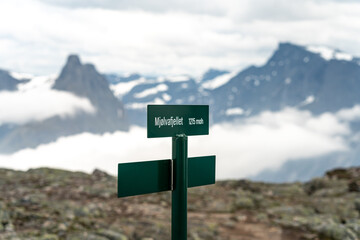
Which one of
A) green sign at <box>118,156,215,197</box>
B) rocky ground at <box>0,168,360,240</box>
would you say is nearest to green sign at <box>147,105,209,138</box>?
green sign at <box>118,156,215,197</box>

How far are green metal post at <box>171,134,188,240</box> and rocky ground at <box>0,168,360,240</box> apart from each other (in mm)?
7424

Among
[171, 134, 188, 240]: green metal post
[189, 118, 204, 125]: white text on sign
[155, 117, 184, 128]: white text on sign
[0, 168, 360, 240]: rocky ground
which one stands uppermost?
[189, 118, 204, 125]: white text on sign

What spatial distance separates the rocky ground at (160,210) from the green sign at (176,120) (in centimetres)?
805

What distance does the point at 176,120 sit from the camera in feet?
24.3

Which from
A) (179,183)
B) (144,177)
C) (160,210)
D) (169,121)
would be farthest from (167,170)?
(160,210)

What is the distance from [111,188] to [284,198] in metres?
11.0

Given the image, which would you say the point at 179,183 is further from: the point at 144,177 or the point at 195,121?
the point at 195,121

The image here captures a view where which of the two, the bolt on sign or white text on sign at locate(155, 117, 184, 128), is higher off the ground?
white text on sign at locate(155, 117, 184, 128)

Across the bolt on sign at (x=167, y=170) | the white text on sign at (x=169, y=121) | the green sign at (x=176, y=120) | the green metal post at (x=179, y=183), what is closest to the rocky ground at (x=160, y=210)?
the green metal post at (x=179, y=183)

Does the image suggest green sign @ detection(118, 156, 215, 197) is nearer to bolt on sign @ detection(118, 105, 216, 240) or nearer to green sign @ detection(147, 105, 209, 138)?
bolt on sign @ detection(118, 105, 216, 240)

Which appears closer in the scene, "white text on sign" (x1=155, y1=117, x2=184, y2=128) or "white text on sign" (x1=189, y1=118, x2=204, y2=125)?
"white text on sign" (x1=155, y1=117, x2=184, y2=128)

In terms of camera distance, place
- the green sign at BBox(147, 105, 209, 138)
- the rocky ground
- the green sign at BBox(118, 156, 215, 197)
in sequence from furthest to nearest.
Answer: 1. the rocky ground
2. the green sign at BBox(147, 105, 209, 138)
3. the green sign at BBox(118, 156, 215, 197)

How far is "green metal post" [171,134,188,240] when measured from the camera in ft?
23.4

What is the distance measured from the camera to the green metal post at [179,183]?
7141 millimetres
